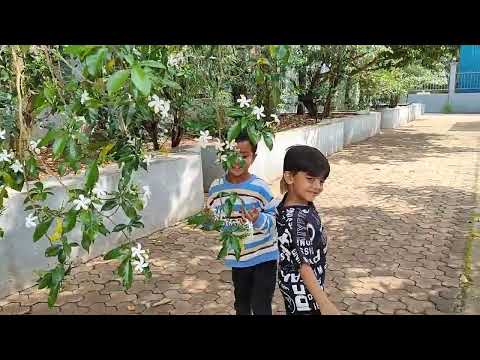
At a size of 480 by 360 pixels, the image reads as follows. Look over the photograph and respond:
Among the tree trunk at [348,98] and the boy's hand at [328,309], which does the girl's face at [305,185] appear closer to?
the boy's hand at [328,309]

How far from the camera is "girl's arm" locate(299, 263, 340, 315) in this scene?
1.58 m

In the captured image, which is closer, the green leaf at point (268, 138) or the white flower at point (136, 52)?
the white flower at point (136, 52)

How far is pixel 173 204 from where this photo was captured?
499 cm

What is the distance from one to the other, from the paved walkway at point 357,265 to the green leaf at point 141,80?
236cm

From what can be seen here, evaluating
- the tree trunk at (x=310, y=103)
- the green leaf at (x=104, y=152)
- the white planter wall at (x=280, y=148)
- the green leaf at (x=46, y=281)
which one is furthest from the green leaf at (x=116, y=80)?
the tree trunk at (x=310, y=103)

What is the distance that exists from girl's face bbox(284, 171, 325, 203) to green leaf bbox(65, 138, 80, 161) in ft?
2.60

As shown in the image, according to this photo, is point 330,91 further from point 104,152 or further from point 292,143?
point 104,152

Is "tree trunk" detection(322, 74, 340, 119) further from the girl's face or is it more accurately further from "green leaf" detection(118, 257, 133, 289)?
"green leaf" detection(118, 257, 133, 289)

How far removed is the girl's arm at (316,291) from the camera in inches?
62.4

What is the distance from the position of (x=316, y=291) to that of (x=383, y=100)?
1887 cm

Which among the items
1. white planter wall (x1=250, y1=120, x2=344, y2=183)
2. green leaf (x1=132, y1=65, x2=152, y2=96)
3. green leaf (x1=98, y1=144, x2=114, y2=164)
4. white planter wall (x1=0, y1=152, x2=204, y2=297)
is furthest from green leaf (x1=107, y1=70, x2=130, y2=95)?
white planter wall (x1=250, y1=120, x2=344, y2=183)

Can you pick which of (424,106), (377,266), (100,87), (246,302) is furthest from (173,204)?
(424,106)

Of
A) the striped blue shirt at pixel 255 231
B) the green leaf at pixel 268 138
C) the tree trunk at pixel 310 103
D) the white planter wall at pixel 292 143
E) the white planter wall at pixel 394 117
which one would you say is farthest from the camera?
the white planter wall at pixel 394 117

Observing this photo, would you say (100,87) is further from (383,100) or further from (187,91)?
(383,100)
